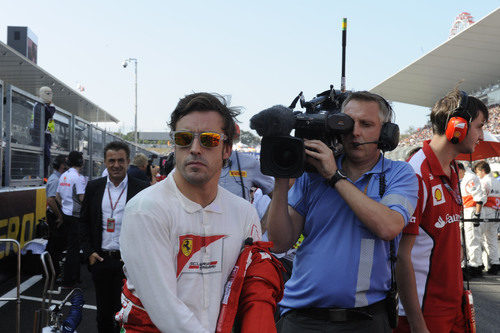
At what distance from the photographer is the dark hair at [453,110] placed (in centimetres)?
261

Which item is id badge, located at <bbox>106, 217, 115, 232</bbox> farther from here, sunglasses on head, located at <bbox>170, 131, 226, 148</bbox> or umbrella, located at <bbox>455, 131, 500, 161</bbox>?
umbrella, located at <bbox>455, 131, 500, 161</bbox>

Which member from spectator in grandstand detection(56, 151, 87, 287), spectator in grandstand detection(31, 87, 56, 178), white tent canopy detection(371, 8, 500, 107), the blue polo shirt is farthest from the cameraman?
white tent canopy detection(371, 8, 500, 107)

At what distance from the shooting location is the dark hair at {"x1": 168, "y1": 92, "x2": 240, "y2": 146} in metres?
1.83


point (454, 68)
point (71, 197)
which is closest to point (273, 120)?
point (71, 197)

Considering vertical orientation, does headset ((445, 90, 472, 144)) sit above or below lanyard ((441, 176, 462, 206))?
above

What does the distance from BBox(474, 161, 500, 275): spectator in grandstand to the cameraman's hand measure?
28.1ft

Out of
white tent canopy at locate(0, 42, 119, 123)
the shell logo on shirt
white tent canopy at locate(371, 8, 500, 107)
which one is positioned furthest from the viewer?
white tent canopy at locate(371, 8, 500, 107)

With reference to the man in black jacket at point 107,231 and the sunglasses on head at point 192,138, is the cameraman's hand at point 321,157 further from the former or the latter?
the man in black jacket at point 107,231

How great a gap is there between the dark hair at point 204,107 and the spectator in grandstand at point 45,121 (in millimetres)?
6141

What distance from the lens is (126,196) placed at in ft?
15.0

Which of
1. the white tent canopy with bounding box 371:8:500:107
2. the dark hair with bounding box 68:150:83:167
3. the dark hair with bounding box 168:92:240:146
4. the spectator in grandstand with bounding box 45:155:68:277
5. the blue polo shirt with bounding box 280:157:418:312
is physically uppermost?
the white tent canopy with bounding box 371:8:500:107

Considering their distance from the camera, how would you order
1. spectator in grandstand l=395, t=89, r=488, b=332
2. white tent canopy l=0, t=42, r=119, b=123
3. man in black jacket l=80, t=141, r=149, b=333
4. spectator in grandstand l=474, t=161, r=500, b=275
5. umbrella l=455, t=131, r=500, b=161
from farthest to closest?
white tent canopy l=0, t=42, r=119, b=123 < spectator in grandstand l=474, t=161, r=500, b=275 < umbrella l=455, t=131, r=500, b=161 < man in black jacket l=80, t=141, r=149, b=333 < spectator in grandstand l=395, t=89, r=488, b=332

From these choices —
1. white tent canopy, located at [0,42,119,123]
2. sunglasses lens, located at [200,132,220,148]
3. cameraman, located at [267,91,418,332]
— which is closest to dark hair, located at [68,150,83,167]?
cameraman, located at [267,91,418,332]

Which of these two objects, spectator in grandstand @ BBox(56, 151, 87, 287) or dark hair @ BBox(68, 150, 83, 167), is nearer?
spectator in grandstand @ BBox(56, 151, 87, 287)
